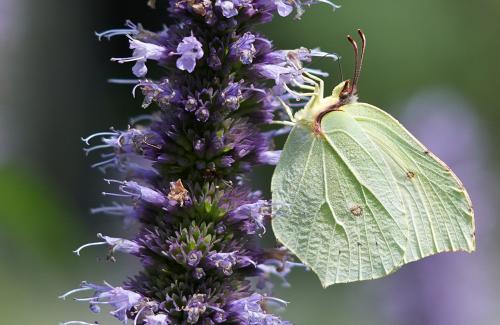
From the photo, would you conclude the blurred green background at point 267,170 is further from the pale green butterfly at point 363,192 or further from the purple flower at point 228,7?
the purple flower at point 228,7

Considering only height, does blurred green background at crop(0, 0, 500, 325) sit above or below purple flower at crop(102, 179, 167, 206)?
above

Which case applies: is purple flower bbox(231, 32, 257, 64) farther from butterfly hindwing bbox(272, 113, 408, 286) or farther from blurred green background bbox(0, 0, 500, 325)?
blurred green background bbox(0, 0, 500, 325)

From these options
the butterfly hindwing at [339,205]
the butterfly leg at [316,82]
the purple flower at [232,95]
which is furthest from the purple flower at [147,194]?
the butterfly leg at [316,82]

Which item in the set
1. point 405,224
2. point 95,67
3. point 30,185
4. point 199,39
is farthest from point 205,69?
point 95,67

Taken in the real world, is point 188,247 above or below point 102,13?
below

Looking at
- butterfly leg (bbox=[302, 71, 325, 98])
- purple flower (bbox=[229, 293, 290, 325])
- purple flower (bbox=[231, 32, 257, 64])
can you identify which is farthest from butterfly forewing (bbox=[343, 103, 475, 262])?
purple flower (bbox=[229, 293, 290, 325])

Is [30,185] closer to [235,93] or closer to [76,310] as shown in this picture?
[235,93]
